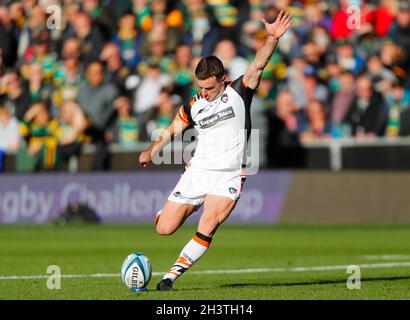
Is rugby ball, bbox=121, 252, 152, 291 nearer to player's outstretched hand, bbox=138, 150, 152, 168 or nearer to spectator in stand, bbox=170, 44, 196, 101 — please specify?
player's outstretched hand, bbox=138, 150, 152, 168

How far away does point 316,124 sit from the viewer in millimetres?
23031

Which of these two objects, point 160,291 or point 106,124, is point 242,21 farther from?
point 160,291

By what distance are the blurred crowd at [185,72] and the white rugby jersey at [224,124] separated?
10.4 m

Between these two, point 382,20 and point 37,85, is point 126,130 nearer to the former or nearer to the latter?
point 37,85

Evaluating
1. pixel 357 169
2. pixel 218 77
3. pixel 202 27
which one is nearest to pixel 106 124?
pixel 202 27

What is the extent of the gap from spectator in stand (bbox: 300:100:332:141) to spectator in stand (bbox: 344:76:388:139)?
58 centimetres

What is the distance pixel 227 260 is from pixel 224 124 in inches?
177

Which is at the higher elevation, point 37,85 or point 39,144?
point 37,85

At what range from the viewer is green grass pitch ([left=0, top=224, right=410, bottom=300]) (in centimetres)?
1116

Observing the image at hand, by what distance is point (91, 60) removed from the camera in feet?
81.9

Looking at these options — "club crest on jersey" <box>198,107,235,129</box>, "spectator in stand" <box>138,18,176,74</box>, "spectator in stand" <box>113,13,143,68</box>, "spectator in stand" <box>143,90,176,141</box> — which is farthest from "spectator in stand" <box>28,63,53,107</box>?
"club crest on jersey" <box>198,107,235,129</box>

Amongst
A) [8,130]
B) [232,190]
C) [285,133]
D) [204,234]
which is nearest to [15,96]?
[8,130]

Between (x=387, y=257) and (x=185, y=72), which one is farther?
(x=185, y=72)

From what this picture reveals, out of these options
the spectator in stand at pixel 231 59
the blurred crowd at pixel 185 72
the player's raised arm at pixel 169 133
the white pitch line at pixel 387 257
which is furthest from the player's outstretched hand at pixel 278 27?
the blurred crowd at pixel 185 72
